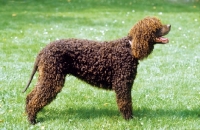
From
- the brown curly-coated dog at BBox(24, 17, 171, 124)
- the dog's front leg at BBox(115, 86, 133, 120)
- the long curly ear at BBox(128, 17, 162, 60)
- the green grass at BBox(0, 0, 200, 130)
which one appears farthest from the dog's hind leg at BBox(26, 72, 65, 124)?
the long curly ear at BBox(128, 17, 162, 60)

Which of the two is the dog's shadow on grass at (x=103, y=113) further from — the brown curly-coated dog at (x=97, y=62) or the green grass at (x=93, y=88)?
the brown curly-coated dog at (x=97, y=62)

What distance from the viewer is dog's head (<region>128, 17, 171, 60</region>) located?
16.9ft

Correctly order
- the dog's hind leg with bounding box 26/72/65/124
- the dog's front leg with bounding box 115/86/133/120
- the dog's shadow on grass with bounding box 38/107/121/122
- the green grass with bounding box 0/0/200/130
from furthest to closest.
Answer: the dog's shadow on grass with bounding box 38/107/121/122
the green grass with bounding box 0/0/200/130
the dog's front leg with bounding box 115/86/133/120
the dog's hind leg with bounding box 26/72/65/124

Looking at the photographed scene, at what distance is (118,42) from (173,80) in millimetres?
2556

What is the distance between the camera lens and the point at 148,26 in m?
5.16

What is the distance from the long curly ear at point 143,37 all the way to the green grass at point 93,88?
3.28 ft

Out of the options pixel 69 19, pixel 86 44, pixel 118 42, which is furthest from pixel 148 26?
pixel 69 19

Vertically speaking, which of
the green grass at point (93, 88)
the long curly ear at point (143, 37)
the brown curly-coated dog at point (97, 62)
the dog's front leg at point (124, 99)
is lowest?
the green grass at point (93, 88)

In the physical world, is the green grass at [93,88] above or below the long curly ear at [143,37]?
below

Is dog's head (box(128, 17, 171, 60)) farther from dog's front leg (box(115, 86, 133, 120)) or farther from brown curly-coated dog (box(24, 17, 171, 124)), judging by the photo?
dog's front leg (box(115, 86, 133, 120))

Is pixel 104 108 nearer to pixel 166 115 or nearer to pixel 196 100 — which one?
pixel 166 115

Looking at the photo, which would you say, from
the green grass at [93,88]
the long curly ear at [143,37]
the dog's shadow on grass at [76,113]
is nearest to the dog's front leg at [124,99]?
the green grass at [93,88]

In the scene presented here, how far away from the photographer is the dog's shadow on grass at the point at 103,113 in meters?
5.55

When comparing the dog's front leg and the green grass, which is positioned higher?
the dog's front leg
